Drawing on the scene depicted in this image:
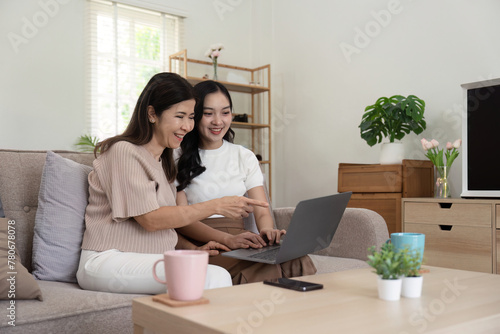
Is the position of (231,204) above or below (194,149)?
below

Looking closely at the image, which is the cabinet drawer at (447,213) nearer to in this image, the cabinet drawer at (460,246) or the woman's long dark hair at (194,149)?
the cabinet drawer at (460,246)

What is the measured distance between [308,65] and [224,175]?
2.75 meters

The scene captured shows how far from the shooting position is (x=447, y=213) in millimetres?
2709

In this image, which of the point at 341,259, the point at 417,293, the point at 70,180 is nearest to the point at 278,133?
the point at 341,259

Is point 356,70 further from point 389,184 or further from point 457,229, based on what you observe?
point 457,229

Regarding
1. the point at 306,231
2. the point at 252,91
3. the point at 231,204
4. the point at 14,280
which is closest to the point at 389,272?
the point at 306,231

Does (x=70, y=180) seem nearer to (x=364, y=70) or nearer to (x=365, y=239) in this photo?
(x=365, y=239)

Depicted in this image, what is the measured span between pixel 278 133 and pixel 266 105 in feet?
1.05

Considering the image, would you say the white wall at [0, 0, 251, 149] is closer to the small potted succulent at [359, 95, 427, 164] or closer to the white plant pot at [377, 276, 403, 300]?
the small potted succulent at [359, 95, 427, 164]

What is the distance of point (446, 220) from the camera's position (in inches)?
107

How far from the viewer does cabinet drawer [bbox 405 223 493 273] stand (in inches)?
100

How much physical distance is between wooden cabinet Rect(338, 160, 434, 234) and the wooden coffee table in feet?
6.41

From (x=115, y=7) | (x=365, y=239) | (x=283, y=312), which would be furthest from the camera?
(x=115, y=7)

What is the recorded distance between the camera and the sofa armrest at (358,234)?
75.2 inches
